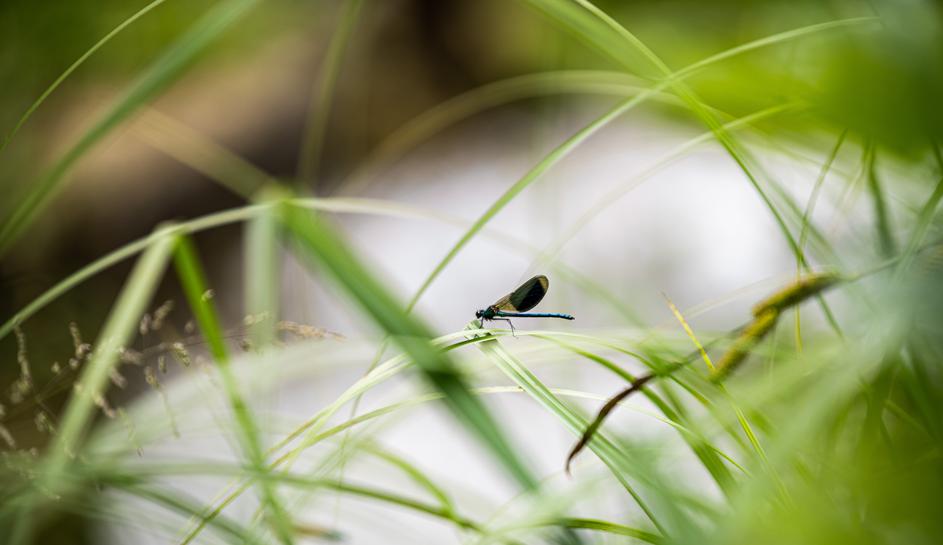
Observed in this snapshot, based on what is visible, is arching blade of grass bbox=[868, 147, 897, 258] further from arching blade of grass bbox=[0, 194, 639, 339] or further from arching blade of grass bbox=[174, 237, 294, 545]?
arching blade of grass bbox=[174, 237, 294, 545]

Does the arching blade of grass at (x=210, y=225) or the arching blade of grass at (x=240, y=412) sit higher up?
the arching blade of grass at (x=210, y=225)

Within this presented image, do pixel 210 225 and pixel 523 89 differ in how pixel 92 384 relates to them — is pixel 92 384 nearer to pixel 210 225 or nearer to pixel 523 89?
pixel 210 225

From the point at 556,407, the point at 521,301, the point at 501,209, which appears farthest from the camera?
the point at 501,209

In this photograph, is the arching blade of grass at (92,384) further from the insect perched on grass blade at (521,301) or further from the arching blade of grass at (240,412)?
the insect perched on grass blade at (521,301)

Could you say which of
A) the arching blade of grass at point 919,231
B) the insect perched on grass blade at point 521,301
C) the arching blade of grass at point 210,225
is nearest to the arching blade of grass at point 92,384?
the arching blade of grass at point 210,225

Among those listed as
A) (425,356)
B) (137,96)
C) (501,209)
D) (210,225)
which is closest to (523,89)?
(501,209)

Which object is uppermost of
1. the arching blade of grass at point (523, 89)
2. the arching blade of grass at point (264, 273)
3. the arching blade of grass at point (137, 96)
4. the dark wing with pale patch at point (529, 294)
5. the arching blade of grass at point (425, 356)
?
the arching blade of grass at point (523, 89)

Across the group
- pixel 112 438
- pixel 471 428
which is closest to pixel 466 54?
pixel 112 438
